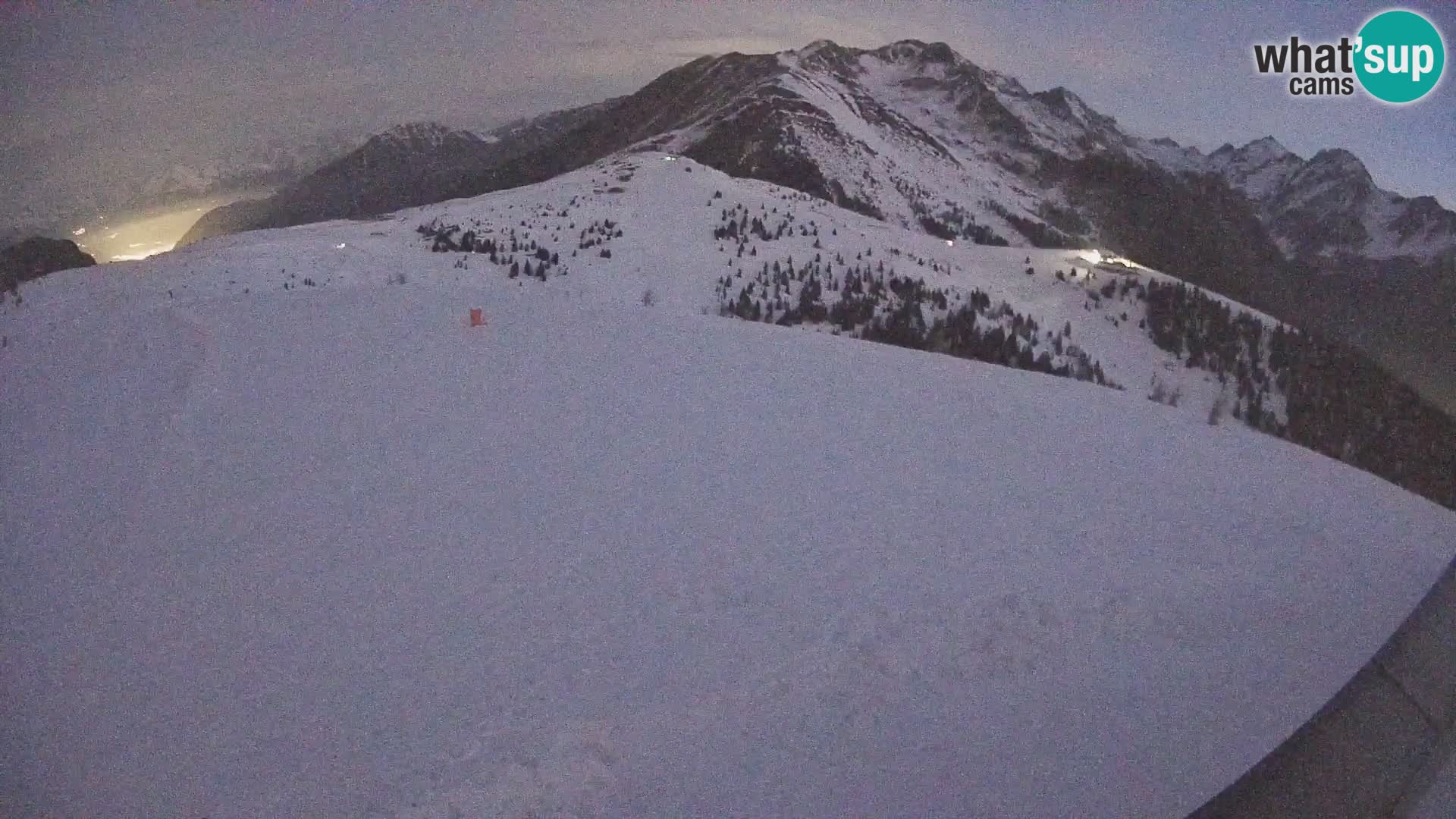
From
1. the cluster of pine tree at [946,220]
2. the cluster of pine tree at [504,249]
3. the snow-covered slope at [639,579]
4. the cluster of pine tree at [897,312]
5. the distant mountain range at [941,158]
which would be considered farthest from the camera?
the distant mountain range at [941,158]

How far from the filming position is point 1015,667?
4598 millimetres

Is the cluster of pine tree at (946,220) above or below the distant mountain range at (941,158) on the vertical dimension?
below

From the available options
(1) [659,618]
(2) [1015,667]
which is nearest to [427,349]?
(1) [659,618]

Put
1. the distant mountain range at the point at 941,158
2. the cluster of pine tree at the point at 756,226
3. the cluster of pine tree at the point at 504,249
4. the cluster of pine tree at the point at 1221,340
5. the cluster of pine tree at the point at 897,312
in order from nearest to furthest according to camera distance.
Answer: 1. the cluster of pine tree at the point at 897,312
2. the cluster of pine tree at the point at 504,249
3. the cluster of pine tree at the point at 1221,340
4. the cluster of pine tree at the point at 756,226
5. the distant mountain range at the point at 941,158

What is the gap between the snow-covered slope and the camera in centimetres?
390

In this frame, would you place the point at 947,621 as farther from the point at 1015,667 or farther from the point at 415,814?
the point at 415,814

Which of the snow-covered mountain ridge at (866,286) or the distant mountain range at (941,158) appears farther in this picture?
the distant mountain range at (941,158)

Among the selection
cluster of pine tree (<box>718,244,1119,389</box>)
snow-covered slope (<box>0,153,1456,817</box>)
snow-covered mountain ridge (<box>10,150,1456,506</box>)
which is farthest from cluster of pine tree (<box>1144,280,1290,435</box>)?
snow-covered slope (<box>0,153,1456,817</box>)

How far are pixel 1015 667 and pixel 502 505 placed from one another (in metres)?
4.47

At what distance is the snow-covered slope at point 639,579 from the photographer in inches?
154

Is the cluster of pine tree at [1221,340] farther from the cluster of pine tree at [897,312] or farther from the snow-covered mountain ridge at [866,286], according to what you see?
the cluster of pine tree at [897,312]

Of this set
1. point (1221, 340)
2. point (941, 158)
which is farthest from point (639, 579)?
point (941, 158)

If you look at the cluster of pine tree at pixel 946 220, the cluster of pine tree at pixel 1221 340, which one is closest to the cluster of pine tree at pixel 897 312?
the cluster of pine tree at pixel 1221 340

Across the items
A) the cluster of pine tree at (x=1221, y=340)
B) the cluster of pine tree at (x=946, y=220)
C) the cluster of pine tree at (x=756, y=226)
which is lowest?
the cluster of pine tree at (x=1221, y=340)
